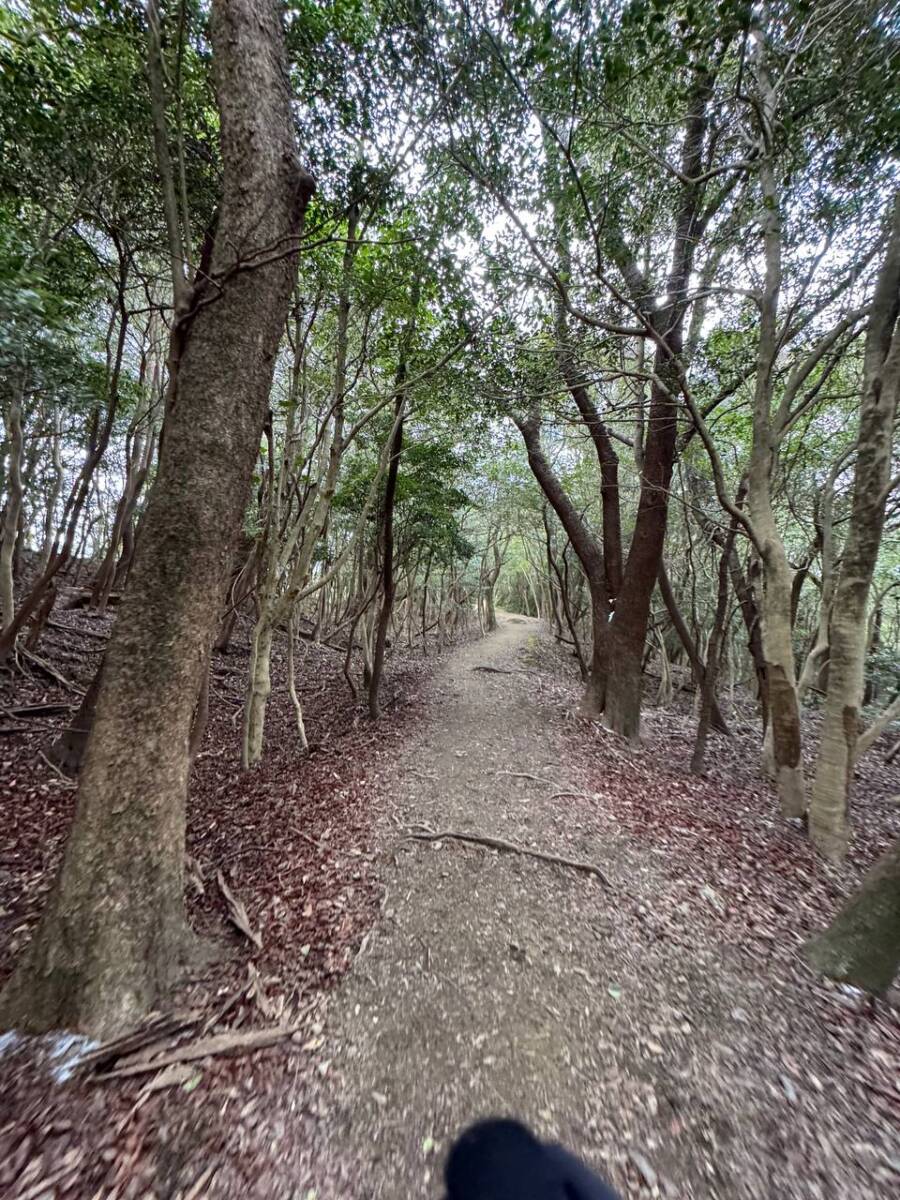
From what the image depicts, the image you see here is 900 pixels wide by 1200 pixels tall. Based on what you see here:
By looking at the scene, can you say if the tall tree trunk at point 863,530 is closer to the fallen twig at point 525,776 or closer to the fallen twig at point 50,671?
the fallen twig at point 525,776

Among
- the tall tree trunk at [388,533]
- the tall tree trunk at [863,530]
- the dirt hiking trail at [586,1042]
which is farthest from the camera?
the tall tree trunk at [388,533]

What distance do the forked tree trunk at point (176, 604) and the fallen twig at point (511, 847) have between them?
7.14 feet

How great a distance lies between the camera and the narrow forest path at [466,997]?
1993 mm

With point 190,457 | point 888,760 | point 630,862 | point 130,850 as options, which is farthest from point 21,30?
point 888,760

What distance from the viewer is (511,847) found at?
13.6ft

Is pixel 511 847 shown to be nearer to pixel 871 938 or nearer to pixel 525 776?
pixel 525 776

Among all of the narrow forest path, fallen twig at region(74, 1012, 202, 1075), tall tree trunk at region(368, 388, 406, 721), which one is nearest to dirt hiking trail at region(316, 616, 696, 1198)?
the narrow forest path

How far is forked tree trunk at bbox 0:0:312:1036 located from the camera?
2.24 metres

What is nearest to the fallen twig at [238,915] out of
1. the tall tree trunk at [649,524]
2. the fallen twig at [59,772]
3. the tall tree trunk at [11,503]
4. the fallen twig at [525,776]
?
the fallen twig at [59,772]

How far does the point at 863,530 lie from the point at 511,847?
443cm

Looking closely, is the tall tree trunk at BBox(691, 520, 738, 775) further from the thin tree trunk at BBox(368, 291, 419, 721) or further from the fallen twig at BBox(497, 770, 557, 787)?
the thin tree trunk at BBox(368, 291, 419, 721)

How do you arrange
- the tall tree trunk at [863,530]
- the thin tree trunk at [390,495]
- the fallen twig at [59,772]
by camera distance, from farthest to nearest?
the thin tree trunk at [390,495] < the fallen twig at [59,772] < the tall tree trunk at [863,530]

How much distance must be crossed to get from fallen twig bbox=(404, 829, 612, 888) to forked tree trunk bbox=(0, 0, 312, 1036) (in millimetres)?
2175

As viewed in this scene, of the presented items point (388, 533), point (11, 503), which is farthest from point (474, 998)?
point (11, 503)
